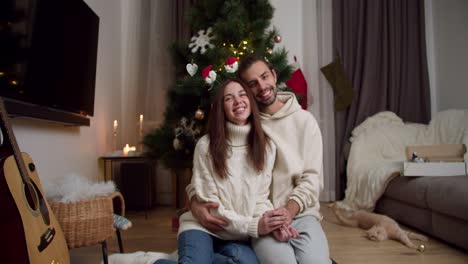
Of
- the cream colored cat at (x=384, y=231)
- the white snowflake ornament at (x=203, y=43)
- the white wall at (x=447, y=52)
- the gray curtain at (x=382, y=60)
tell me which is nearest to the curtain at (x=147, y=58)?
the white snowflake ornament at (x=203, y=43)

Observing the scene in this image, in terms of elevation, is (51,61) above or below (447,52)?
below

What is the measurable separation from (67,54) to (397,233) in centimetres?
205

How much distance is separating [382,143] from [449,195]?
3.91 ft

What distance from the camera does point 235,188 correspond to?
121 centimetres

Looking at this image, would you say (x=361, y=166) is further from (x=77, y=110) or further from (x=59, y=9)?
(x=59, y=9)

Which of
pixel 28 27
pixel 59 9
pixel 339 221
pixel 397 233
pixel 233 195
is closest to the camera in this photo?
pixel 233 195

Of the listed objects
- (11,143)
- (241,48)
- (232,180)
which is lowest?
(232,180)

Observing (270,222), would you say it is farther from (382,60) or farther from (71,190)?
(382,60)

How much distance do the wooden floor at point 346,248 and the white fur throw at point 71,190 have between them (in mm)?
436

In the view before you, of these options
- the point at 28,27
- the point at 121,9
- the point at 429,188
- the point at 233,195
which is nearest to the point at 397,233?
the point at 429,188

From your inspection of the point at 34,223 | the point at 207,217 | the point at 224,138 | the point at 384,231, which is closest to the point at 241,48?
the point at 224,138

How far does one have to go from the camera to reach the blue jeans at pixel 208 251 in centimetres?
107

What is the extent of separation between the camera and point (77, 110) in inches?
80.2

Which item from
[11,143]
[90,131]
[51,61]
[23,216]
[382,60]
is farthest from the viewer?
[382,60]
